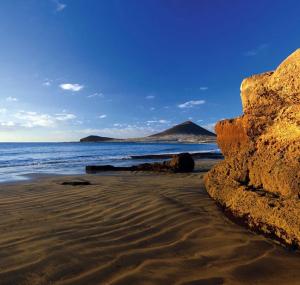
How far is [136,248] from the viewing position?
3.06 metres

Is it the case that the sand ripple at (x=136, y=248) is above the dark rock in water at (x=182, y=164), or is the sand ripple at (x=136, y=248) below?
below

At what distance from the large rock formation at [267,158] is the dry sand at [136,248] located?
0.77 ft

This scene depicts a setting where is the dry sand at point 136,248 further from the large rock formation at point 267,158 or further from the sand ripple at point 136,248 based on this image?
the large rock formation at point 267,158

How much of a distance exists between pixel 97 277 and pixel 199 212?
7.57 feet

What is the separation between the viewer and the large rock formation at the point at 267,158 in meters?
3.17

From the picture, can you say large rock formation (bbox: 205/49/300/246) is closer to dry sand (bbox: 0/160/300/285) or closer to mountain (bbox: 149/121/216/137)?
dry sand (bbox: 0/160/300/285)

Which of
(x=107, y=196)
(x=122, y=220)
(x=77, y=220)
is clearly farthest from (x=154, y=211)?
(x=107, y=196)

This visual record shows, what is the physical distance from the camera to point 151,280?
240cm

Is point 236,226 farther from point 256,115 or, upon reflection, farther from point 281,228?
point 256,115

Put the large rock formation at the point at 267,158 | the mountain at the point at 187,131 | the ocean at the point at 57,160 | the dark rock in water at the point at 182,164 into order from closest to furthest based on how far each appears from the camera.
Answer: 1. the large rock formation at the point at 267,158
2. the dark rock in water at the point at 182,164
3. the ocean at the point at 57,160
4. the mountain at the point at 187,131

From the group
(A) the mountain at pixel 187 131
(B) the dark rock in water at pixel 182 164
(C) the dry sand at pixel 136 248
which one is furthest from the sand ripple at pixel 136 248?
(A) the mountain at pixel 187 131

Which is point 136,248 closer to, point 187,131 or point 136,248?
point 136,248

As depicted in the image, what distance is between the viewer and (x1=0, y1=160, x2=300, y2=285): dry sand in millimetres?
2463

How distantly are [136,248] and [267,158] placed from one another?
2.00m
